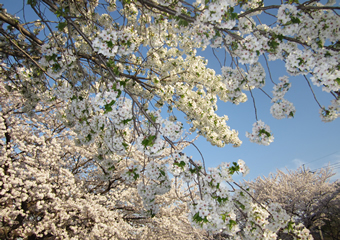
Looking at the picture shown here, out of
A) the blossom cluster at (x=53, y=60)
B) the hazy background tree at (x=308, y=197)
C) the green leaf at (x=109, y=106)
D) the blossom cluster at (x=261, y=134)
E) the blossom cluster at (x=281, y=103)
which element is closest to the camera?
the green leaf at (x=109, y=106)

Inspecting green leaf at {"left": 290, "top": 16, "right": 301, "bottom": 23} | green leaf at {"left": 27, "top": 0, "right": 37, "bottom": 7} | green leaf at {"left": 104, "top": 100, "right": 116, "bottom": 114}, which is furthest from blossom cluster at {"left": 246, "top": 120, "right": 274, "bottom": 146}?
green leaf at {"left": 27, "top": 0, "right": 37, "bottom": 7}

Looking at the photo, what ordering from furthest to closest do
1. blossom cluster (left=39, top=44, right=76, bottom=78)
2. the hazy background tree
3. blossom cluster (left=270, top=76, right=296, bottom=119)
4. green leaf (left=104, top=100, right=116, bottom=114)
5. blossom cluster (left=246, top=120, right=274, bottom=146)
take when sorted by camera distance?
1. the hazy background tree
2. blossom cluster (left=39, top=44, right=76, bottom=78)
3. blossom cluster (left=270, top=76, right=296, bottom=119)
4. blossom cluster (left=246, top=120, right=274, bottom=146)
5. green leaf (left=104, top=100, right=116, bottom=114)

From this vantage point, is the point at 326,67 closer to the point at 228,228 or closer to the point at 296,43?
the point at 296,43

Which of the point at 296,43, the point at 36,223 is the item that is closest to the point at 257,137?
the point at 296,43

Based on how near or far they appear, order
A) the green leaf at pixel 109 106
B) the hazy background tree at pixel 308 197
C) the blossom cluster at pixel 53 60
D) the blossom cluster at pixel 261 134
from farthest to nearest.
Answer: the hazy background tree at pixel 308 197, the blossom cluster at pixel 53 60, the blossom cluster at pixel 261 134, the green leaf at pixel 109 106

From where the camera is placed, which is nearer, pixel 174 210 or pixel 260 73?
pixel 260 73

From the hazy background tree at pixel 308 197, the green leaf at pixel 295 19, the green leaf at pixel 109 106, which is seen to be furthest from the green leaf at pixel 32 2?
the hazy background tree at pixel 308 197

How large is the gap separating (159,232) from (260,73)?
7.24 m

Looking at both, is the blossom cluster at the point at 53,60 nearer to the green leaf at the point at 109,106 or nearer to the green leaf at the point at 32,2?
the green leaf at the point at 32,2

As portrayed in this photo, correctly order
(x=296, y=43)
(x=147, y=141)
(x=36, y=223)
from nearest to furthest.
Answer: (x=147, y=141)
(x=296, y=43)
(x=36, y=223)

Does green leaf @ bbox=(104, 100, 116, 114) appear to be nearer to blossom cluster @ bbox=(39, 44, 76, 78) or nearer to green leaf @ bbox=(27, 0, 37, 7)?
blossom cluster @ bbox=(39, 44, 76, 78)

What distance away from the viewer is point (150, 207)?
11.0 ft

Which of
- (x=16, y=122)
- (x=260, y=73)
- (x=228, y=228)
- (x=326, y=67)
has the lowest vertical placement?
(x=228, y=228)

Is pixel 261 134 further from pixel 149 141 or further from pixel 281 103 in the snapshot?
pixel 149 141
